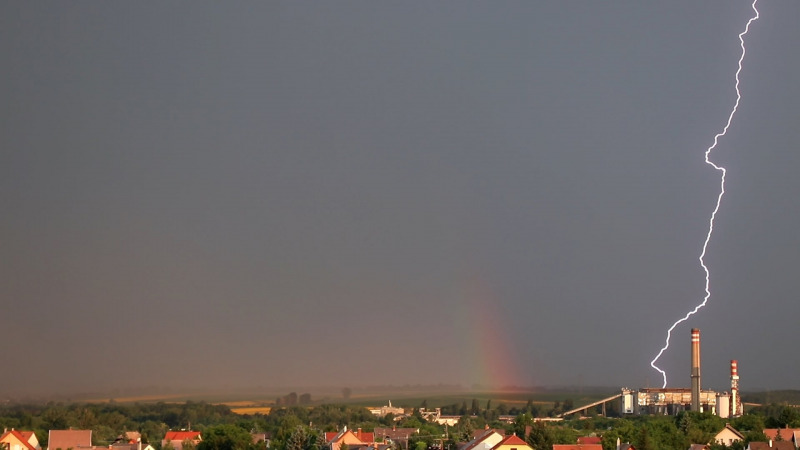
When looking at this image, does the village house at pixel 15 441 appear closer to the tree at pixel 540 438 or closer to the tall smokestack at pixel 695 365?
the tree at pixel 540 438

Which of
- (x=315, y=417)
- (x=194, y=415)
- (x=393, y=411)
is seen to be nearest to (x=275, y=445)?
(x=315, y=417)

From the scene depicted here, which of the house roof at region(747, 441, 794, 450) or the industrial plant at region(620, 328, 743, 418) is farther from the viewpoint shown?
the industrial plant at region(620, 328, 743, 418)

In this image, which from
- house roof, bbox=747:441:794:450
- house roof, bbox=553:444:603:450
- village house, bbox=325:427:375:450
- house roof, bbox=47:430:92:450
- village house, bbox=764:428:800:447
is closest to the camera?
house roof, bbox=553:444:603:450

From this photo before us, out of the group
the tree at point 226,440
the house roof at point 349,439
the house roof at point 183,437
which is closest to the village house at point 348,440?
the house roof at point 349,439

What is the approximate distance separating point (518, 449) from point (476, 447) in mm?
3817

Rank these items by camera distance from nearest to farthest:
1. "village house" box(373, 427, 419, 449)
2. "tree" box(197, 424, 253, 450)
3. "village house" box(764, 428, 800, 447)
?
1. "tree" box(197, 424, 253, 450)
2. "village house" box(764, 428, 800, 447)
3. "village house" box(373, 427, 419, 449)

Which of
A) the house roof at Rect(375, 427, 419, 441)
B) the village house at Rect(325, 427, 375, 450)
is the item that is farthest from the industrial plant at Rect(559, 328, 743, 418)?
the village house at Rect(325, 427, 375, 450)

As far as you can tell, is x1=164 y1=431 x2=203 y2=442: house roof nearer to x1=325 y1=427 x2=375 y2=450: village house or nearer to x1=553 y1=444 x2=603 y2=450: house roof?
x1=325 y1=427 x2=375 y2=450: village house

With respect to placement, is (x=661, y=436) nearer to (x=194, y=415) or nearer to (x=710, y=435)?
(x=710, y=435)

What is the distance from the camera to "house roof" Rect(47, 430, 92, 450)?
67.6 m

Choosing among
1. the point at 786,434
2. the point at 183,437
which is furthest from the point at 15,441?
the point at 786,434

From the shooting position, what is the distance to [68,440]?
227 ft

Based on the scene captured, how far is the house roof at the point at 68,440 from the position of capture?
67625mm

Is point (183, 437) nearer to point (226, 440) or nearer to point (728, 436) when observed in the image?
point (226, 440)
